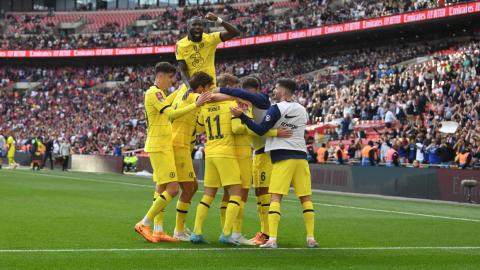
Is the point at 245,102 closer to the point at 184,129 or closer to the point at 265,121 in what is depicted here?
the point at 265,121

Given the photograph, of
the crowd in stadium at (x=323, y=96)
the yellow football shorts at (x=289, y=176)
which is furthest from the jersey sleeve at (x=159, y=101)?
the crowd in stadium at (x=323, y=96)

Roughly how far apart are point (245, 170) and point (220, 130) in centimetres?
67

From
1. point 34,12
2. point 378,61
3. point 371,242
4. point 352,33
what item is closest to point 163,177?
point 371,242

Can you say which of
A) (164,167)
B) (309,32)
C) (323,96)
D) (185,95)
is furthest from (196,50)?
(309,32)

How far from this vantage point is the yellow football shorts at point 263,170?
7.86 m

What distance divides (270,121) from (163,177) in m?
1.72

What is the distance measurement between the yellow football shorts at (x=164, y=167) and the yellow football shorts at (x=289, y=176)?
142 centimetres

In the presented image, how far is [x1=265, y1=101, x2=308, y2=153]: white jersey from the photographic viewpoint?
7195 millimetres

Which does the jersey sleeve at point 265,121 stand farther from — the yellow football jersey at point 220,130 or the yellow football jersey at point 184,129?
the yellow football jersey at point 184,129

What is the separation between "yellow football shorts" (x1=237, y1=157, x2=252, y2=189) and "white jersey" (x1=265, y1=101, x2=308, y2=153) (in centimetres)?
38

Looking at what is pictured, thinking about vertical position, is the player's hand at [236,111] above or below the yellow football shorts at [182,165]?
above

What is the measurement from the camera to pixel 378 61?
3547 cm

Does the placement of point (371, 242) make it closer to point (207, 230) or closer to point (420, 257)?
point (420, 257)

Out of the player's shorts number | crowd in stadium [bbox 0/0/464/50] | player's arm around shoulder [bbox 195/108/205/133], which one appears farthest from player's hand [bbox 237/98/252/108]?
crowd in stadium [bbox 0/0/464/50]
